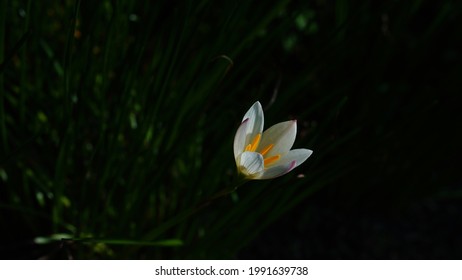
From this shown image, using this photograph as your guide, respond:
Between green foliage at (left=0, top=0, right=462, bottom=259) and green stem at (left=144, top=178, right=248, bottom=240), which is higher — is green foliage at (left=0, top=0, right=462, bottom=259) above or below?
above

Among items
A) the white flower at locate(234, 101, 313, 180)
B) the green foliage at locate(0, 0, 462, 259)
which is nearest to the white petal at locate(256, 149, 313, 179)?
the white flower at locate(234, 101, 313, 180)

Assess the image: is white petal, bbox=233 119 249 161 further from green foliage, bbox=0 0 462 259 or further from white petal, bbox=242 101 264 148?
green foliage, bbox=0 0 462 259

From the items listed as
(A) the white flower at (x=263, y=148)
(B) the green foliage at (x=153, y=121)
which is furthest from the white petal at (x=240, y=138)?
(B) the green foliage at (x=153, y=121)

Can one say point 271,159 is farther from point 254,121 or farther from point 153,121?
point 153,121

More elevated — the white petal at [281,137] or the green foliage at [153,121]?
the green foliage at [153,121]

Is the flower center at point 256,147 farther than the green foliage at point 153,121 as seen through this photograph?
No

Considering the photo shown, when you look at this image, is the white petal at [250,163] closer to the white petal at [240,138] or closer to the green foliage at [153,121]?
the white petal at [240,138]

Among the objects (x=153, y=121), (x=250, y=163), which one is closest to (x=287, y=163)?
(x=250, y=163)

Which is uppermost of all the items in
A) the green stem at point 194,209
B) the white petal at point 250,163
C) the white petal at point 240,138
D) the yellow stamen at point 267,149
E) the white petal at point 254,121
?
the white petal at point 254,121
